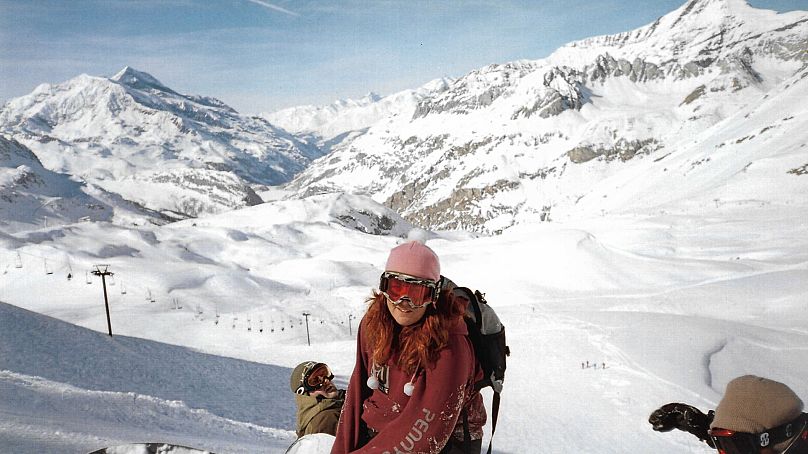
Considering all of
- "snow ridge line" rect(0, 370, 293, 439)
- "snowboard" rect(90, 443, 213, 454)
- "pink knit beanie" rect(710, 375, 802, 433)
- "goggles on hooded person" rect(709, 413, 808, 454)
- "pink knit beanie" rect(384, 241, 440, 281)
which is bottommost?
"snow ridge line" rect(0, 370, 293, 439)

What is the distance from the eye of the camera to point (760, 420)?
301cm

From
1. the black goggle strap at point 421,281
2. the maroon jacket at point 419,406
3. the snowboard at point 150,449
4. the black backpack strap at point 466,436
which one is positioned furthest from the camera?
the snowboard at point 150,449

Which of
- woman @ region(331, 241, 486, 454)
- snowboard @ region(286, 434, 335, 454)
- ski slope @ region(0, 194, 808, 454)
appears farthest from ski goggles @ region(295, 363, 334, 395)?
ski slope @ region(0, 194, 808, 454)

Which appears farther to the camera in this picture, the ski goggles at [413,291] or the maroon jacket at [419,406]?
the ski goggles at [413,291]

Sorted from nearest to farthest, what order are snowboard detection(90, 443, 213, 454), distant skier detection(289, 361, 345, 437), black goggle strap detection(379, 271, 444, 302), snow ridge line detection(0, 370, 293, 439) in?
black goggle strap detection(379, 271, 444, 302) → snowboard detection(90, 443, 213, 454) → distant skier detection(289, 361, 345, 437) → snow ridge line detection(0, 370, 293, 439)

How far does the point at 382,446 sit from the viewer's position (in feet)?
11.2

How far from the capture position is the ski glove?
3.63 metres

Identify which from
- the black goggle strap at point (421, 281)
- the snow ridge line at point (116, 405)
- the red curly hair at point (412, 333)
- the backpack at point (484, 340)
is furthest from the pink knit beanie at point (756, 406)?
the snow ridge line at point (116, 405)

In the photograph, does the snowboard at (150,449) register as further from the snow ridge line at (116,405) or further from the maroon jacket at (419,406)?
the snow ridge line at (116,405)

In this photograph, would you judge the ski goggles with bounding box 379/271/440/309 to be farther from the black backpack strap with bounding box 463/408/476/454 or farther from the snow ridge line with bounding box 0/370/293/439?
the snow ridge line with bounding box 0/370/293/439

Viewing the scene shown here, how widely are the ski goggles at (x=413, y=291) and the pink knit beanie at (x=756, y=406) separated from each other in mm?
2039

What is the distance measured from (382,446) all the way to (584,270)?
157 feet

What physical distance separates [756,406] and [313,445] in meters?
3.69

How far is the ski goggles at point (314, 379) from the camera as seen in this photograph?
6.06 m
